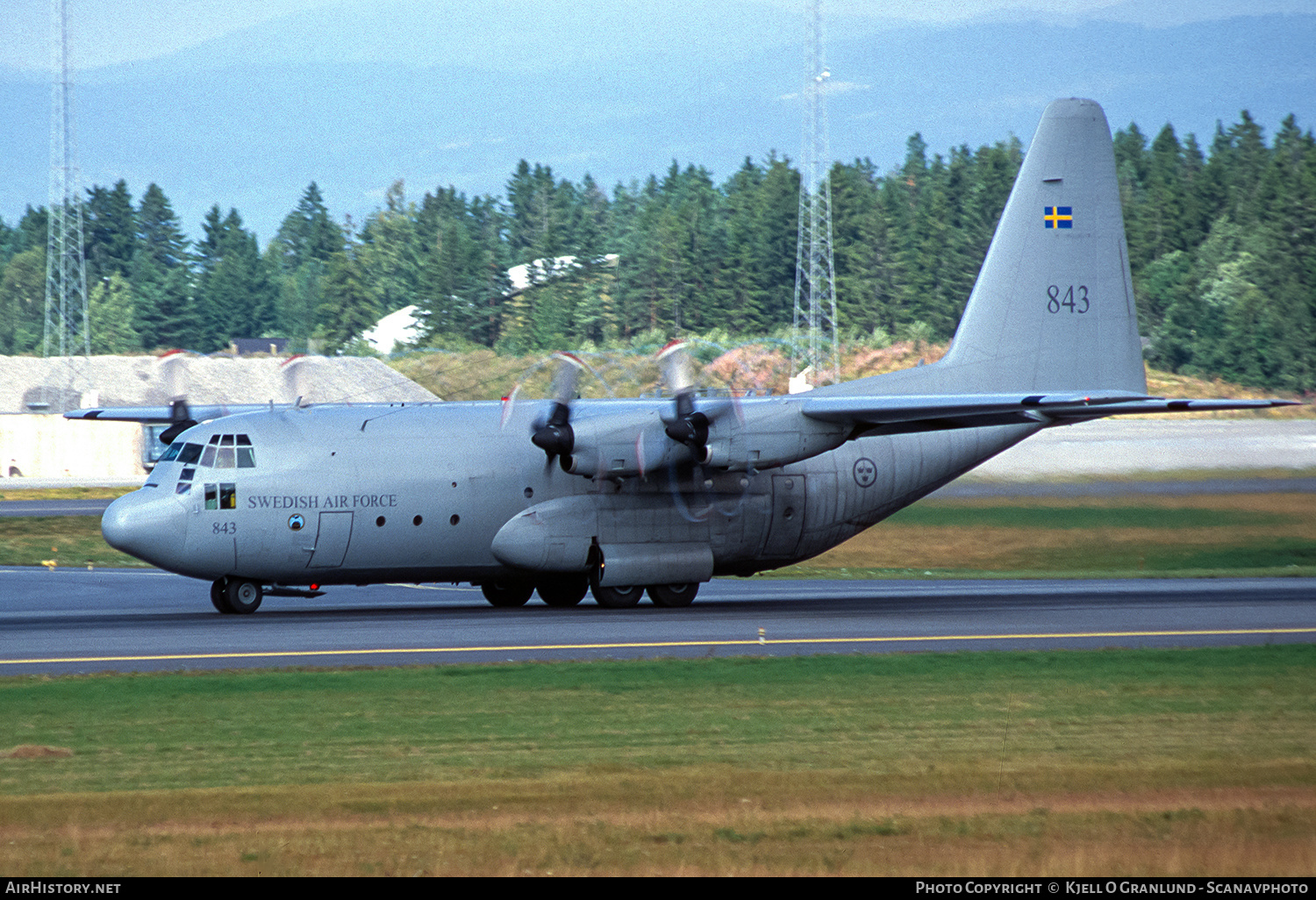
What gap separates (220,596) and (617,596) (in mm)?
7178

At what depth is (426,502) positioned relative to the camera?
2478cm

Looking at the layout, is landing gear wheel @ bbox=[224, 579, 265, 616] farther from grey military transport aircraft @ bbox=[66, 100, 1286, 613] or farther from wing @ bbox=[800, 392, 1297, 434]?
wing @ bbox=[800, 392, 1297, 434]

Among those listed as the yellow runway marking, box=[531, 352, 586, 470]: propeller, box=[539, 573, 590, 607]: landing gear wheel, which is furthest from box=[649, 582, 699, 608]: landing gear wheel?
the yellow runway marking

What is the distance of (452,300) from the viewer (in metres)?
111

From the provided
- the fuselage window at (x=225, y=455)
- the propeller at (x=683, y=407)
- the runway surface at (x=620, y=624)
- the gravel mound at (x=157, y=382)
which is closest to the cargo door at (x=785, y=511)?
the runway surface at (x=620, y=624)

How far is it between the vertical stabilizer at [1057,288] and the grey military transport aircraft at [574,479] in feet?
0.35

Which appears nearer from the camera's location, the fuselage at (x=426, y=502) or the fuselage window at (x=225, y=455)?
the fuselage at (x=426, y=502)

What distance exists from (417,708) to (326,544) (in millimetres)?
9503

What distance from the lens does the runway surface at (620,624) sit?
64.2 ft

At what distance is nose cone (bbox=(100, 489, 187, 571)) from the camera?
76.1 ft

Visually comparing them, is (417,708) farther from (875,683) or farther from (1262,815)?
(1262,815)

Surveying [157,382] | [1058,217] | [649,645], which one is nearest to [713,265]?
[157,382]

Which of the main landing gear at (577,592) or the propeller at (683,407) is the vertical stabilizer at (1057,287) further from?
the main landing gear at (577,592)
